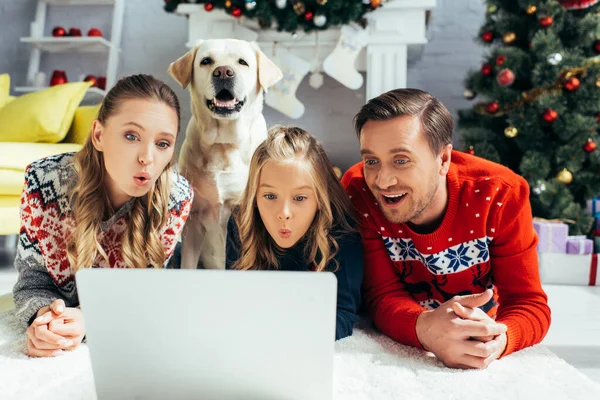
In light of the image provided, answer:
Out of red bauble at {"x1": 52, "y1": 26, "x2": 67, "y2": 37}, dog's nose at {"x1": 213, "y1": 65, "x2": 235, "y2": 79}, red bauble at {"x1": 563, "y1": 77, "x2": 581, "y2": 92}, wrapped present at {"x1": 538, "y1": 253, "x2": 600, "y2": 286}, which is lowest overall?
wrapped present at {"x1": 538, "y1": 253, "x2": 600, "y2": 286}

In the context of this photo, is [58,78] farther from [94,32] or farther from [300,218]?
[300,218]

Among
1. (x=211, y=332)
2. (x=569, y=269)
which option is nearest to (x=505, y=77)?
(x=569, y=269)

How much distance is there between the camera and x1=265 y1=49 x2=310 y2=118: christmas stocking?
97.7 inches

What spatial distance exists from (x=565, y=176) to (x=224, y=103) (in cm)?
146

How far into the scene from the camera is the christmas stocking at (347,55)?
99.1 inches

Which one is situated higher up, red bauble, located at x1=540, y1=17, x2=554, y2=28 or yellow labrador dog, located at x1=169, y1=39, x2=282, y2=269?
red bauble, located at x1=540, y1=17, x2=554, y2=28

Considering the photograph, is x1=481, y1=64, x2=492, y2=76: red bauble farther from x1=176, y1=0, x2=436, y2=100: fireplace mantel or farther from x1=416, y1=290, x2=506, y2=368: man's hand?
x1=416, y1=290, x2=506, y2=368: man's hand

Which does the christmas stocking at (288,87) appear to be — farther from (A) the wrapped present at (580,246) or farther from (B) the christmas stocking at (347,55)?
(A) the wrapped present at (580,246)

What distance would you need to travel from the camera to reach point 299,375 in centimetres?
65

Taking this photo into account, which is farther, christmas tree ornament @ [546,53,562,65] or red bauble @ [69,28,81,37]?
red bauble @ [69,28,81,37]

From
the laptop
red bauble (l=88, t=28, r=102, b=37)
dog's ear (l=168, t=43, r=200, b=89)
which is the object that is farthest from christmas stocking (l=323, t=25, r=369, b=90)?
the laptop

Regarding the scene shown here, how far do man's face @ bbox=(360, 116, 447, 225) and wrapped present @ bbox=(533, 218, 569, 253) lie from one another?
125 cm

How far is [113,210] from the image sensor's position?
1250 millimetres

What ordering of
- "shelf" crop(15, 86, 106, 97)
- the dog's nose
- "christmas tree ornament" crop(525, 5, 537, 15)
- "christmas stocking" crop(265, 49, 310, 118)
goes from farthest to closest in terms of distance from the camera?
1. "shelf" crop(15, 86, 106, 97)
2. "christmas stocking" crop(265, 49, 310, 118)
3. "christmas tree ornament" crop(525, 5, 537, 15)
4. the dog's nose
